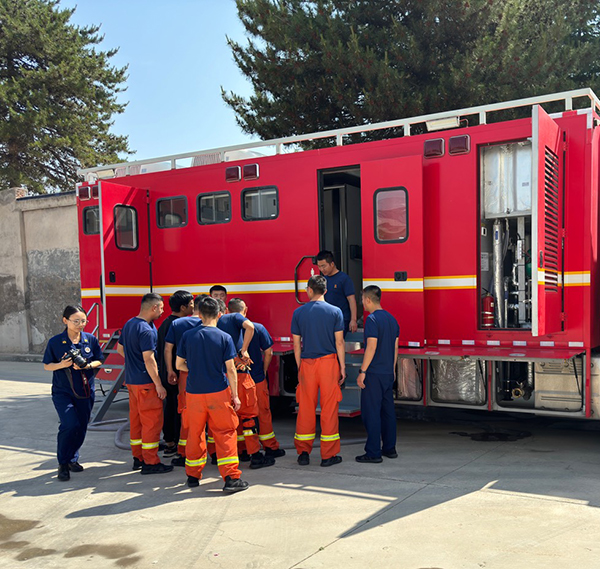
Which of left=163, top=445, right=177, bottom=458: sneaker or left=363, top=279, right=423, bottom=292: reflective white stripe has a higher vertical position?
left=363, top=279, right=423, bottom=292: reflective white stripe

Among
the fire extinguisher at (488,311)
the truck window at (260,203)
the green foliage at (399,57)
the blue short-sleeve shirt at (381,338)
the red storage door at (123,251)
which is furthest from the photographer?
the green foliage at (399,57)

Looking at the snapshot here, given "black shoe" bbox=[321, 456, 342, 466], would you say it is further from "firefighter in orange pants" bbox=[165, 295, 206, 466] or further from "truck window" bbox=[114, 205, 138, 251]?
"truck window" bbox=[114, 205, 138, 251]

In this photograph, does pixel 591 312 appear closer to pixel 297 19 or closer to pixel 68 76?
pixel 297 19

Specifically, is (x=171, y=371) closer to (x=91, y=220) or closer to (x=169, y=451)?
(x=169, y=451)

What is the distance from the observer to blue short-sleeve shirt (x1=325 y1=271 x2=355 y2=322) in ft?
24.0

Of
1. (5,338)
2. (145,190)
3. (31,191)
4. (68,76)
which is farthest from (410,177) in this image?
(31,191)

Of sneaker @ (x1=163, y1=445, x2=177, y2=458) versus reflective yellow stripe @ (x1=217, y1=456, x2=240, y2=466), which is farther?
sneaker @ (x1=163, y1=445, x2=177, y2=458)

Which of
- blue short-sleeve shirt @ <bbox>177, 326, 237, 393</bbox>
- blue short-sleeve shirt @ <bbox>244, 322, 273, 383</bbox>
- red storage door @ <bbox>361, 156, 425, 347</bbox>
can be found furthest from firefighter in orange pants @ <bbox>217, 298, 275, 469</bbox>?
red storage door @ <bbox>361, 156, 425, 347</bbox>

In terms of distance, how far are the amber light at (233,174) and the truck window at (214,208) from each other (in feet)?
0.72

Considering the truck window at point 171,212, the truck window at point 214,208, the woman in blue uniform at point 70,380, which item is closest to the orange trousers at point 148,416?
the woman in blue uniform at point 70,380

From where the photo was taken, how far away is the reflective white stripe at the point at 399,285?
688 centimetres

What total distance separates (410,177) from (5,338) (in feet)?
49.8

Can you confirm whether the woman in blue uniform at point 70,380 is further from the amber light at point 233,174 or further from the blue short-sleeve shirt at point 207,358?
the amber light at point 233,174

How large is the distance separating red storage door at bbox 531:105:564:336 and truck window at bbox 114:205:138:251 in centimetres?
555
